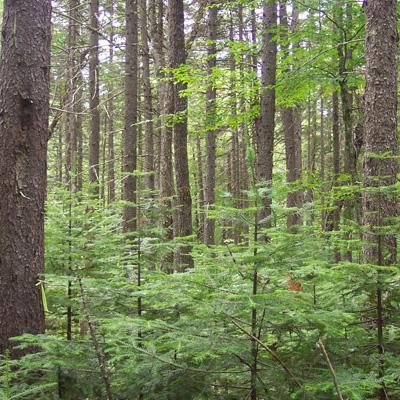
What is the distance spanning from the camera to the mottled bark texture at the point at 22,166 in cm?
458

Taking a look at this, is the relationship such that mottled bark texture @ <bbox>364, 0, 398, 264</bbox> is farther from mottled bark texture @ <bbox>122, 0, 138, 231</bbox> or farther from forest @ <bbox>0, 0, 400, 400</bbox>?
mottled bark texture @ <bbox>122, 0, 138, 231</bbox>

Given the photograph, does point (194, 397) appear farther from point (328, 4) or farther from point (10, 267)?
point (328, 4)

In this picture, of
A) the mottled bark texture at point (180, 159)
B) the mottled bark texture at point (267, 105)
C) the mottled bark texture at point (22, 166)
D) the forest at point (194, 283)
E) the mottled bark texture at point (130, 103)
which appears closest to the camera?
the forest at point (194, 283)

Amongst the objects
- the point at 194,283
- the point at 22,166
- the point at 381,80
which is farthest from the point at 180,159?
the point at 194,283

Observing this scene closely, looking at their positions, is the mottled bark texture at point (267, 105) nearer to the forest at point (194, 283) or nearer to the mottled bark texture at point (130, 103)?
the forest at point (194, 283)

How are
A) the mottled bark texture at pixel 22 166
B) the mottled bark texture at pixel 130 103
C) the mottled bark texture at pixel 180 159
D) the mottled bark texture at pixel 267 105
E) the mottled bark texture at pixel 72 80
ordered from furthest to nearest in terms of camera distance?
the mottled bark texture at pixel 130 103
the mottled bark texture at pixel 267 105
the mottled bark texture at pixel 180 159
the mottled bark texture at pixel 72 80
the mottled bark texture at pixel 22 166

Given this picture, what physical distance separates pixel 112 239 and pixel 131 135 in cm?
639

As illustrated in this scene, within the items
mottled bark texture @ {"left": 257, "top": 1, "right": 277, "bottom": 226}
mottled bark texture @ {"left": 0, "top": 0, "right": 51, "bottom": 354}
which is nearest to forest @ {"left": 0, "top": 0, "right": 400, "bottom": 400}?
mottled bark texture @ {"left": 0, "top": 0, "right": 51, "bottom": 354}

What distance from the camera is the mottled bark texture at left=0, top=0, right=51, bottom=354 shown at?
4.58m

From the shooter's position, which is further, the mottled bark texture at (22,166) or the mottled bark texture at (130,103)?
the mottled bark texture at (130,103)

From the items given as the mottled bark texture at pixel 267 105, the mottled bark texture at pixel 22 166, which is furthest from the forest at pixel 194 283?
the mottled bark texture at pixel 267 105

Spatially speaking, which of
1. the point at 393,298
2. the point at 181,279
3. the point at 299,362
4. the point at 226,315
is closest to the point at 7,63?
the point at 181,279

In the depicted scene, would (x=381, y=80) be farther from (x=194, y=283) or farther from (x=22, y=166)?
(x=22, y=166)

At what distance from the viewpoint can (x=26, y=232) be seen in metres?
4.65
